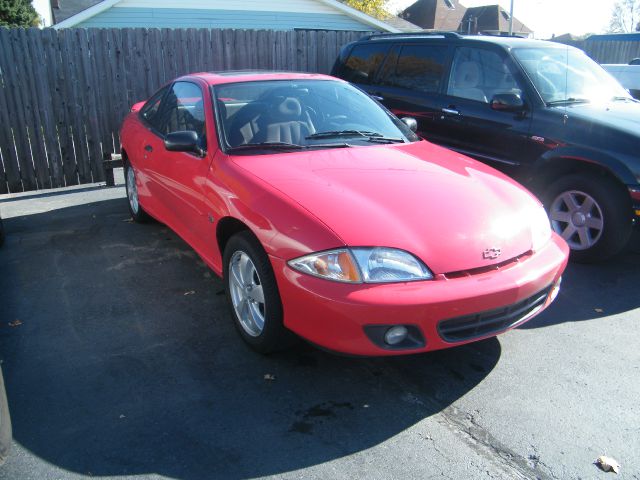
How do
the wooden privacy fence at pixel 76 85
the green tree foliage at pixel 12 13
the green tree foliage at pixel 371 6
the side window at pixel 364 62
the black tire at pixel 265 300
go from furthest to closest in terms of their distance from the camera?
1. the green tree foliage at pixel 371 6
2. the green tree foliage at pixel 12 13
3. the wooden privacy fence at pixel 76 85
4. the side window at pixel 364 62
5. the black tire at pixel 265 300

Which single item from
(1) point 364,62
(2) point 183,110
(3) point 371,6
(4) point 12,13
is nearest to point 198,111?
(2) point 183,110

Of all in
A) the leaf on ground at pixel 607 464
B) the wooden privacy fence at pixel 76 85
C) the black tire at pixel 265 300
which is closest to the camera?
the leaf on ground at pixel 607 464

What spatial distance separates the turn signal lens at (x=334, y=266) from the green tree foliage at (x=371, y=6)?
3496cm

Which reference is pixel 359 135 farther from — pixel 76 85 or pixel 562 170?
pixel 76 85

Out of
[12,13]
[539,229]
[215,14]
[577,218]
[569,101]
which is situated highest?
[12,13]

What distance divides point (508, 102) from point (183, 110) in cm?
299

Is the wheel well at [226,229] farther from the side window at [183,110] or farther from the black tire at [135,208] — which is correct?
the black tire at [135,208]

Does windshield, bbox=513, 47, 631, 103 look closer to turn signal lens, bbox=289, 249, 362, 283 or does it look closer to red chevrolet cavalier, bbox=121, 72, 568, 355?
red chevrolet cavalier, bbox=121, 72, 568, 355

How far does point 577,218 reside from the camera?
4914 mm

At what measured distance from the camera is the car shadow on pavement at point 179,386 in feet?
8.39

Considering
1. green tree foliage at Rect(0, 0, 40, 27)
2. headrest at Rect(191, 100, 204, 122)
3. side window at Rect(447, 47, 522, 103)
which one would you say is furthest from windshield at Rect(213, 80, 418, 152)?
green tree foliage at Rect(0, 0, 40, 27)

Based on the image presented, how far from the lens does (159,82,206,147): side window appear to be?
422cm

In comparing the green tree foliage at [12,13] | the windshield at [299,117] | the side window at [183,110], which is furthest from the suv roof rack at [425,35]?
the green tree foliage at [12,13]

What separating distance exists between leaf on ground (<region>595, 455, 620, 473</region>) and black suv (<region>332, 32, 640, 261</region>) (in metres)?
2.63
